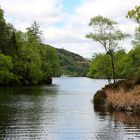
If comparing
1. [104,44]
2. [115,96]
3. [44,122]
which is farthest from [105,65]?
[44,122]

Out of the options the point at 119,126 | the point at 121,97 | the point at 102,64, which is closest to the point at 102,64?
the point at 102,64

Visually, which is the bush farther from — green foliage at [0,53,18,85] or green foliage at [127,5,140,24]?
green foliage at [0,53,18,85]

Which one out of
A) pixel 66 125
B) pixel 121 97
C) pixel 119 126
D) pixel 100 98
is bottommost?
pixel 119 126

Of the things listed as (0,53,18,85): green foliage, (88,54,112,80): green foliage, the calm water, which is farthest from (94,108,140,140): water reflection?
(0,53,18,85): green foliage

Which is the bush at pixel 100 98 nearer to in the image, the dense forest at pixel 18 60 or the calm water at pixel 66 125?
the calm water at pixel 66 125

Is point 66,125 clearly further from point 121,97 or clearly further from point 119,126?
point 121,97

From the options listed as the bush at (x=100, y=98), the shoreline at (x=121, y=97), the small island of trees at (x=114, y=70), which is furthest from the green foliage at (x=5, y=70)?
the shoreline at (x=121, y=97)

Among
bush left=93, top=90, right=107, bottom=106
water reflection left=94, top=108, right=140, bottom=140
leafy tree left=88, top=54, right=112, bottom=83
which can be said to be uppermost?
leafy tree left=88, top=54, right=112, bottom=83

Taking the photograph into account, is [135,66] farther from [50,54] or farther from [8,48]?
[50,54]

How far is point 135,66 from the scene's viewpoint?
380ft

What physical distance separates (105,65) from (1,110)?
41.6 meters

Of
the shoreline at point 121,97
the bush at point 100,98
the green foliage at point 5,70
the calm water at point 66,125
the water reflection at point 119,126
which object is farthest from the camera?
the green foliage at point 5,70

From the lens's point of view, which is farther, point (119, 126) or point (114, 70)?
point (114, 70)

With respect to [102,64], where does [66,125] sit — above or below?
below
